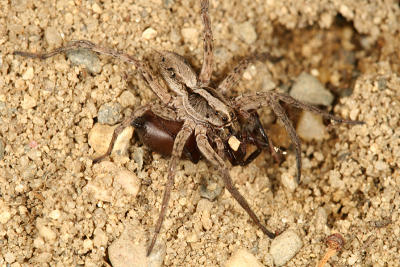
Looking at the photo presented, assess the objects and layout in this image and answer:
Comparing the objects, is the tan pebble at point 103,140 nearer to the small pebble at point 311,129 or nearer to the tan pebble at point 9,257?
the tan pebble at point 9,257

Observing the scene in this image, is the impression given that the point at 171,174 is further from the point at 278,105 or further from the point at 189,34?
the point at 189,34

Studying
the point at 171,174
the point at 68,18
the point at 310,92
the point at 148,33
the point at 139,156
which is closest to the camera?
the point at 171,174

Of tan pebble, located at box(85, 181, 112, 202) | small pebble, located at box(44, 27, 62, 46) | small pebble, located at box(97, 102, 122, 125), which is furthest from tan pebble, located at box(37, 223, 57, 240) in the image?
small pebble, located at box(44, 27, 62, 46)

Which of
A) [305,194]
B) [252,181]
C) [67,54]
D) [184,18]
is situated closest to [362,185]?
A: [305,194]

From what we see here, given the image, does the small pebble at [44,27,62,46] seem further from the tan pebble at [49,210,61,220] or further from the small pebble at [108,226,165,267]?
the small pebble at [108,226,165,267]

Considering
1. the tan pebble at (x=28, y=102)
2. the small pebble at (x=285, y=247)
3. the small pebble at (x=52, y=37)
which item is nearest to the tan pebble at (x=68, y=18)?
the small pebble at (x=52, y=37)

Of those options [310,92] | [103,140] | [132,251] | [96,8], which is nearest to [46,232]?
[132,251]

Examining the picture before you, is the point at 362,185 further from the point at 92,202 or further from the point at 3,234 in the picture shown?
the point at 3,234
